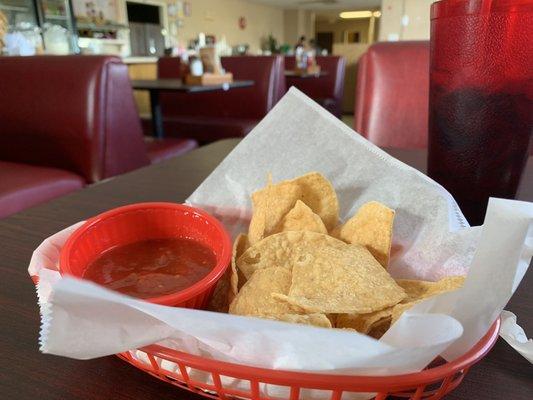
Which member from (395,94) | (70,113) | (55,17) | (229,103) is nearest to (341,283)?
(395,94)

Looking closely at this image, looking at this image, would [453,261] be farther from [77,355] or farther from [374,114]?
[374,114]

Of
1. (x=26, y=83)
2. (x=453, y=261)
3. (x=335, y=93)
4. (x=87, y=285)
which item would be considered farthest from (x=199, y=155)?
(x=335, y=93)

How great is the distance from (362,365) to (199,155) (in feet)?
3.41

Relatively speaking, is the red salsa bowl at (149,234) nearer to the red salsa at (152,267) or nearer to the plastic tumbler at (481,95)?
the red salsa at (152,267)

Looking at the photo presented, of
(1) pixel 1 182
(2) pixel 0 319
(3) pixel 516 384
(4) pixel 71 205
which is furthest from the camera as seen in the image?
(1) pixel 1 182

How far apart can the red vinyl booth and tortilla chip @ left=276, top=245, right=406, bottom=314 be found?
1.57 meters

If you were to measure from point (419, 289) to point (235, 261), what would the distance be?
0.76 ft

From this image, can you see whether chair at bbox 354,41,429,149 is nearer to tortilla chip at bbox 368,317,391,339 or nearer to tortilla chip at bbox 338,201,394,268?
tortilla chip at bbox 338,201,394,268

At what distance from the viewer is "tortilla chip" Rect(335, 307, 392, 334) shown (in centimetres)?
44

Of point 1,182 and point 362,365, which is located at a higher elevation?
point 362,365

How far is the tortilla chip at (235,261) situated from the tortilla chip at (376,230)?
0.53ft

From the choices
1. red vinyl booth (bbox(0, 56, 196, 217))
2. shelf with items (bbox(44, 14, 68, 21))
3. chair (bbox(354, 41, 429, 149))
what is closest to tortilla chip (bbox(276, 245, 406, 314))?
chair (bbox(354, 41, 429, 149))

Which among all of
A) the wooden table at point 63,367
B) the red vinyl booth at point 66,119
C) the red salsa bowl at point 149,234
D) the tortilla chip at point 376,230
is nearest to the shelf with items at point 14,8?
the red vinyl booth at point 66,119

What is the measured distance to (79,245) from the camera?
1.78 ft
